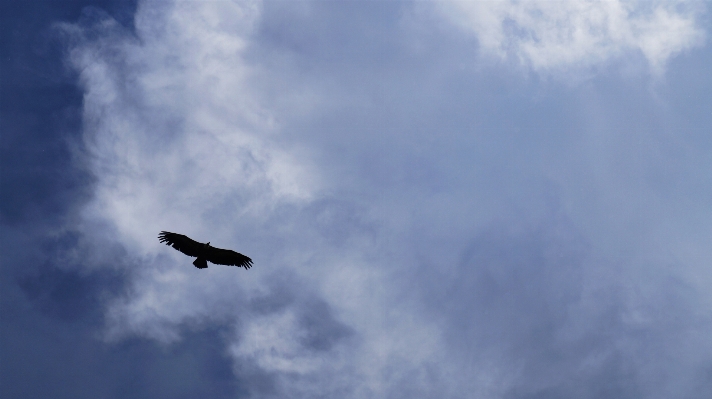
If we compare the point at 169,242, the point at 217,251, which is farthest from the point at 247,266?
the point at 169,242

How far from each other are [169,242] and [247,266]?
7131mm

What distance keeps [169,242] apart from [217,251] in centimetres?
424

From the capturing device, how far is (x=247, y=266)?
5850 centimetres

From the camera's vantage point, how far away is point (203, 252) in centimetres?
5847

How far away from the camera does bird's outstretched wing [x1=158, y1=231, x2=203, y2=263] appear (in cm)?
5753

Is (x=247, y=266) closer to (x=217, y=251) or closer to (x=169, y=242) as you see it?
(x=217, y=251)

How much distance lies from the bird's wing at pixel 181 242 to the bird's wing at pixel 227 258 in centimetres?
108

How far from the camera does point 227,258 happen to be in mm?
58594

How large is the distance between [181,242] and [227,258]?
4231mm

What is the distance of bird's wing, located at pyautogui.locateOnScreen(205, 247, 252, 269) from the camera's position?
5819cm

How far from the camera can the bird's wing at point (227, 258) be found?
5819cm

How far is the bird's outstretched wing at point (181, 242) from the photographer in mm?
57531

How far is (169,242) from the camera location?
190 feet

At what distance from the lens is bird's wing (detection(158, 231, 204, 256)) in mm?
57531
